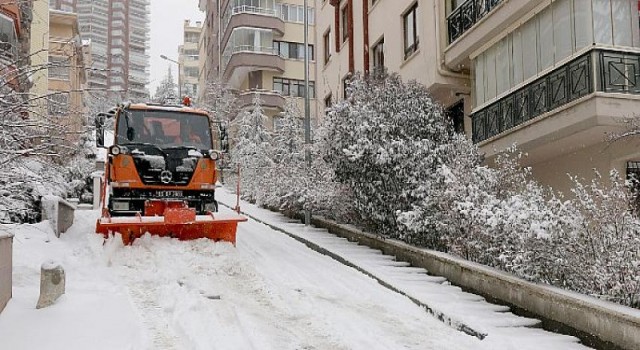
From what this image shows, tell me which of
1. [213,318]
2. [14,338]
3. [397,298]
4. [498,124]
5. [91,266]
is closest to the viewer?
[14,338]

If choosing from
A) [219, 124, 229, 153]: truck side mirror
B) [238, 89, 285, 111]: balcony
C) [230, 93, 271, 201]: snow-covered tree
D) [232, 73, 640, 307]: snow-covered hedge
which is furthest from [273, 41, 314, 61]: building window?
[219, 124, 229, 153]: truck side mirror

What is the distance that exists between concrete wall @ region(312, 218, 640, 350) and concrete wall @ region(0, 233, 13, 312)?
5.92 m

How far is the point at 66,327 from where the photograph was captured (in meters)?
6.16

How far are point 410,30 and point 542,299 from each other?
13341 millimetres

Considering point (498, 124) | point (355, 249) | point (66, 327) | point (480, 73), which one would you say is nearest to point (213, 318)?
point (66, 327)

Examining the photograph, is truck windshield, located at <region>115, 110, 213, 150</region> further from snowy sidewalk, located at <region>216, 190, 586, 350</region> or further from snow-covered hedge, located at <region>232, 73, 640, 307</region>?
snowy sidewalk, located at <region>216, 190, 586, 350</region>

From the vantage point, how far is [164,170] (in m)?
11.2

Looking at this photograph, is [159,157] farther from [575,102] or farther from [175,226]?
[575,102]

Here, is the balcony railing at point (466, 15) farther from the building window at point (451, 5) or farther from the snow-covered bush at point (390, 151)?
the snow-covered bush at point (390, 151)

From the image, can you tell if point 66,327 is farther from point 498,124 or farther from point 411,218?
point 498,124

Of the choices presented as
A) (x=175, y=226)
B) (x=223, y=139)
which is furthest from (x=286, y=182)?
(x=175, y=226)

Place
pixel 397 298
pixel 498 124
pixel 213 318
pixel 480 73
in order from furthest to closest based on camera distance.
Result: pixel 480 73 < pixel 498 124 < pixel 397 298 < pixel 213 318

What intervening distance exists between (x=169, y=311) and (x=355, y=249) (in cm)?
548

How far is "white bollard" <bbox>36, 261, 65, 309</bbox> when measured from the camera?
22.4ft
